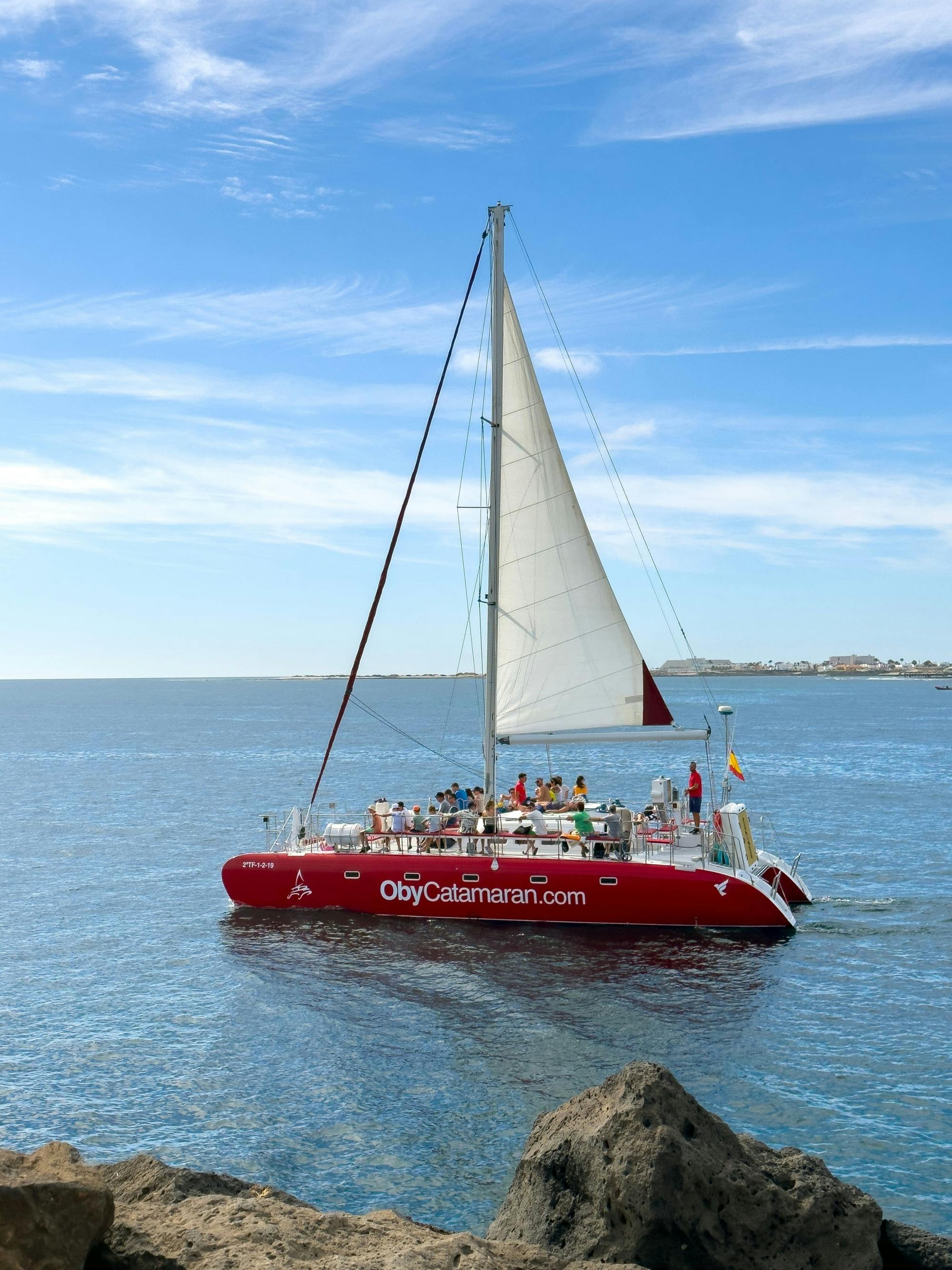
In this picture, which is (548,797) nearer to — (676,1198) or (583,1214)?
(583,1214)

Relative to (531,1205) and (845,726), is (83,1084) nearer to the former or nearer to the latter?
(531,1205)

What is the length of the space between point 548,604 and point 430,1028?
38.6 feet

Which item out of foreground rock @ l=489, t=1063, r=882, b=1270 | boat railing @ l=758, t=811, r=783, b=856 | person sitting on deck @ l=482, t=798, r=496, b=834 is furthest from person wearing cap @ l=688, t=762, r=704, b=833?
foreground rock @ l=489, t=1063, r=882, b=1270

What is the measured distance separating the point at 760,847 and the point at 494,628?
17.7 meters

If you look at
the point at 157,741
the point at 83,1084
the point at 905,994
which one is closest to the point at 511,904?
the point at 905,994

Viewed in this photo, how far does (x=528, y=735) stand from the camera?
2828cm

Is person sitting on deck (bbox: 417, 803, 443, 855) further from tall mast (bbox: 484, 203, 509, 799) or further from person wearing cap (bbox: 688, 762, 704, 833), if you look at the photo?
person wearing cap (bbox: 688, 762, 704, 833)

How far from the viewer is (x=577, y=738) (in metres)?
28.3

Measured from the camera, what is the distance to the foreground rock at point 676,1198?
9117 millimetres

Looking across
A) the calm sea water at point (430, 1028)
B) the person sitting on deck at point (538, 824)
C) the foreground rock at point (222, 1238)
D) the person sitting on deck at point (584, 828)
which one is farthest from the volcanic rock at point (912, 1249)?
the person sitting on deck at point (538, 824)

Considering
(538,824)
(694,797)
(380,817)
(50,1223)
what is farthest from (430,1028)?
(50,1223)

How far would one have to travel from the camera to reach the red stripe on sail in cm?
2856

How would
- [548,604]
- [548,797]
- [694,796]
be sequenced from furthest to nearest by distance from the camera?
1. [548,797]
2. [548,604]
3. [694,796]

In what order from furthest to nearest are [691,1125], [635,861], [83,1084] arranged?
1. [635,861]
2. [83,1084]
3. [691,1125]
